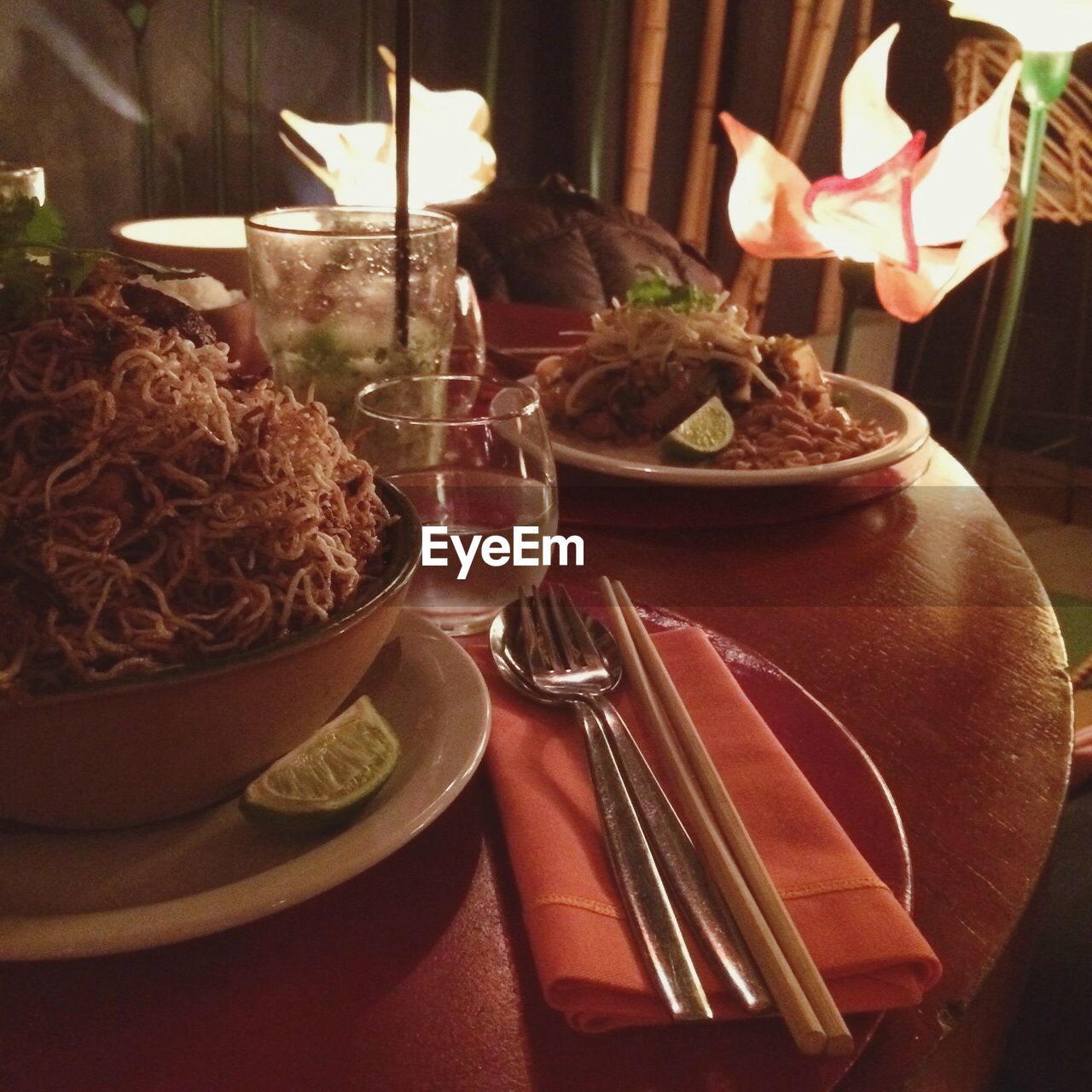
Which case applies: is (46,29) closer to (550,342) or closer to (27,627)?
(550,342)

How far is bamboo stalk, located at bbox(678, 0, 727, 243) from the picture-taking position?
3.58 meters

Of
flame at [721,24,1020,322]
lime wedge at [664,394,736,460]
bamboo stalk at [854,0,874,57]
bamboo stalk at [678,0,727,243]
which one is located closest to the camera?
lime wedge at [664,394,736,460]

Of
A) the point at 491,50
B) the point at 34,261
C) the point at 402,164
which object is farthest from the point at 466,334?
the point at 491,50

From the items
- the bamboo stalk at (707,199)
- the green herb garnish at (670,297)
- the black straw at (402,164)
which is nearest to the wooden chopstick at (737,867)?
the black straw at (402,164)

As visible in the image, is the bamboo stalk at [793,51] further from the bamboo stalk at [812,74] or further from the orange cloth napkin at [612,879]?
the orange cloth napkin at [612,879]

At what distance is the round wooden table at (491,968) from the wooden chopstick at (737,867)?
0.08 ft

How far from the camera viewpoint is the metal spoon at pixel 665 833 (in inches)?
16.8

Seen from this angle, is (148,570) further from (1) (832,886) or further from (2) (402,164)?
(2) (402,164)

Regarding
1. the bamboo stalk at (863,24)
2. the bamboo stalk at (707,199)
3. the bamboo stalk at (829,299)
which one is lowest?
the bamboo stalk at (829,299)

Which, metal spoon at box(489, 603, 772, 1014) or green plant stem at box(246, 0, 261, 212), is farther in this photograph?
green plant stem at box(246, 0, 261, 212)

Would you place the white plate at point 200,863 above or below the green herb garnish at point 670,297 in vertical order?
below

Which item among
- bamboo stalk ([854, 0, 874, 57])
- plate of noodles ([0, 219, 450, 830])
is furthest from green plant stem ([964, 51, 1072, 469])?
plate of noodles ([0, 219, 450, 830])

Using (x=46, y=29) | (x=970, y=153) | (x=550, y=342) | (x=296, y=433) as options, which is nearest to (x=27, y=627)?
(x=296, y=433)

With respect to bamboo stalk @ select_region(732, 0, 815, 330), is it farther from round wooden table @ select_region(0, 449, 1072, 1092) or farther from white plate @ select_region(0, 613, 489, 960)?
white plate @ select_region(0, 613, 489, 960)
